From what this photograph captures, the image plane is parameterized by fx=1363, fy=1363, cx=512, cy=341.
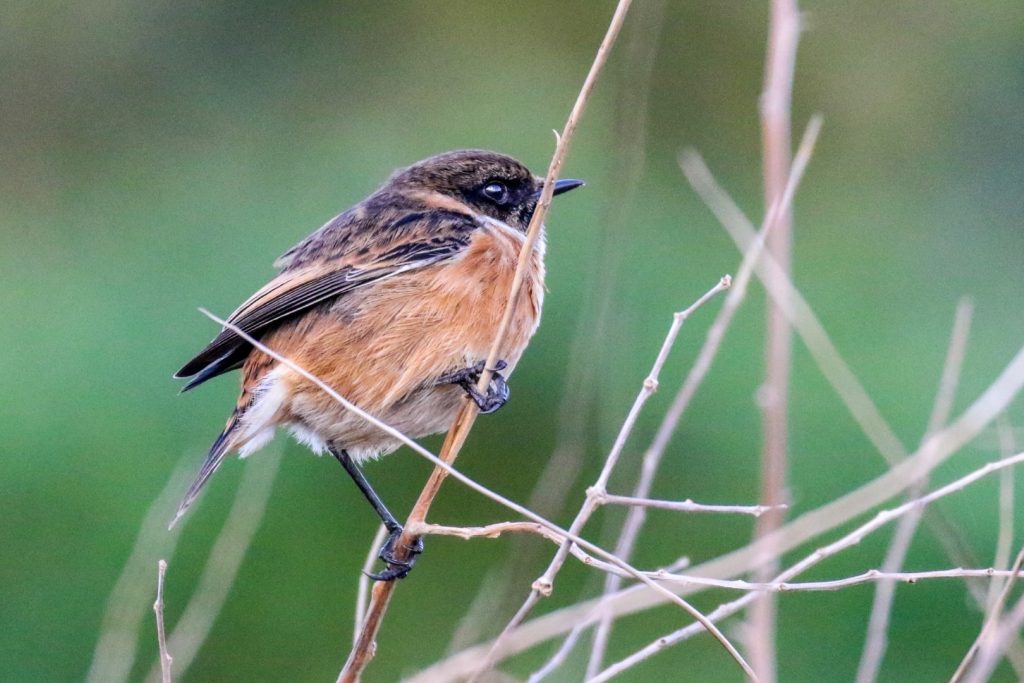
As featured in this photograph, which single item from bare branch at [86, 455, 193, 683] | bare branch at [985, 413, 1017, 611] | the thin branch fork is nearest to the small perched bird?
bare branch at [86, 455, 193, 683]

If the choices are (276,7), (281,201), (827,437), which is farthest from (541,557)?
(276,7)

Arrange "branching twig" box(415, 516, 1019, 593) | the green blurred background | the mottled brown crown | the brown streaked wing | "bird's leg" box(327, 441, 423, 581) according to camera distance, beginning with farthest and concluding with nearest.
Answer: the green blurred background → the mottled brown crown → the brown streaked wing → "bird's leg" box(327, 441, 423, 581) → "branching twig" box(415, 516, 1019, 593)

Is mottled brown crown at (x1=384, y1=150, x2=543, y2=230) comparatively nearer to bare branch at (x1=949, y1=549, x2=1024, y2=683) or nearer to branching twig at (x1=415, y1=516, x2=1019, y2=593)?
branching twig at (x1=415, y1=516, x2=1019, y2=593)

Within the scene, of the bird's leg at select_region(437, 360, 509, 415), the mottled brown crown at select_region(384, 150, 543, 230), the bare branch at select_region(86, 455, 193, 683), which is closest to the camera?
the bare branch at select_region(86, 455, 193, 683)

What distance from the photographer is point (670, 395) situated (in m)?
Answer: 7.09

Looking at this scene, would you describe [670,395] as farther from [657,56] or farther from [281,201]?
[657,56]

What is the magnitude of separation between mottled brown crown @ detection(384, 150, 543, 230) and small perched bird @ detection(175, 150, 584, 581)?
0.73ft

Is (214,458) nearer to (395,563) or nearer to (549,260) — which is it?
(395,563)

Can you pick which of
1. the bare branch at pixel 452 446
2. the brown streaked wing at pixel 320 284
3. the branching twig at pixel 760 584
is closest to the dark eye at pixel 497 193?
the brown streaked wing at pixel 320 284

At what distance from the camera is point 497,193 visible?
204 inches

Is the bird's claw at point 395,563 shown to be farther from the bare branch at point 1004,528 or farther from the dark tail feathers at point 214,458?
the bare branch at point 1004,528

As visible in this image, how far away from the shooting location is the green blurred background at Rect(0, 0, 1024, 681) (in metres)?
6.29

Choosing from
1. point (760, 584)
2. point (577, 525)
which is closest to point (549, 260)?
point (577, 525)

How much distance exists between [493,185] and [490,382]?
122cm
